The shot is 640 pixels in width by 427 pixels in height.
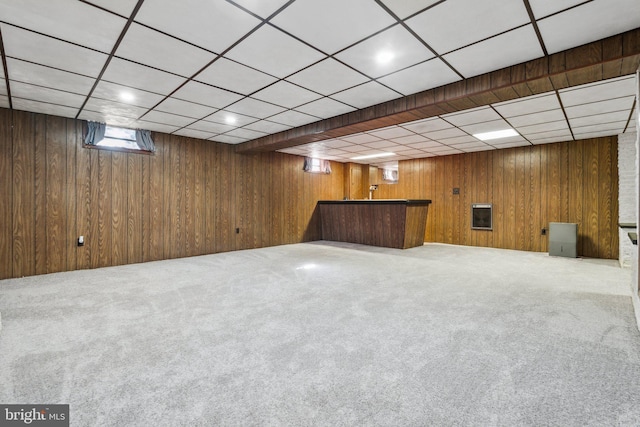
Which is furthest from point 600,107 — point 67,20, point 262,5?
point 67,20

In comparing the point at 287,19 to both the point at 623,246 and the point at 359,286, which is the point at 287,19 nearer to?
the point at 359,286

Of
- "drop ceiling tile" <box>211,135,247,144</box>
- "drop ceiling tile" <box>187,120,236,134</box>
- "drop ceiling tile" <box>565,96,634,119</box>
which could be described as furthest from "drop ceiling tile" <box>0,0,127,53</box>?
"drop ceiling tile" <box>565,96,634,119</box>

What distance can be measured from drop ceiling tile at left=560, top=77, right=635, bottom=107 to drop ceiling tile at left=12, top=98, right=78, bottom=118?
22.8ft

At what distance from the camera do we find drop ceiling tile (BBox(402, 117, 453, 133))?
5.13 meters

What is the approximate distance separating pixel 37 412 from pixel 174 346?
2.71 ft

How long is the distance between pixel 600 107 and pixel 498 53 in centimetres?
275

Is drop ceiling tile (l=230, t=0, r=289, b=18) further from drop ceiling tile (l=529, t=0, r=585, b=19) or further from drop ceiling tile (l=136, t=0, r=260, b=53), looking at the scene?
drop ceiling tile (l=529, t=0, r=585, b=19)

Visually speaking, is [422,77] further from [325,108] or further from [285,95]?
[285,95]

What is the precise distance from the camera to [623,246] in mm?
5453

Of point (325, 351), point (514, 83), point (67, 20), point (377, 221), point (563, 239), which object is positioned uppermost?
point (67, 20)

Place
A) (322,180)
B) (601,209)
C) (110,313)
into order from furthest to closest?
(322,180), (601,209), (110,313)

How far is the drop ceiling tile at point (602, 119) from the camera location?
474 cm

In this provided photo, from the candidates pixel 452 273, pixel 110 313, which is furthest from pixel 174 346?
pixel 452 273

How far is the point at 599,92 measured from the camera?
384cm
